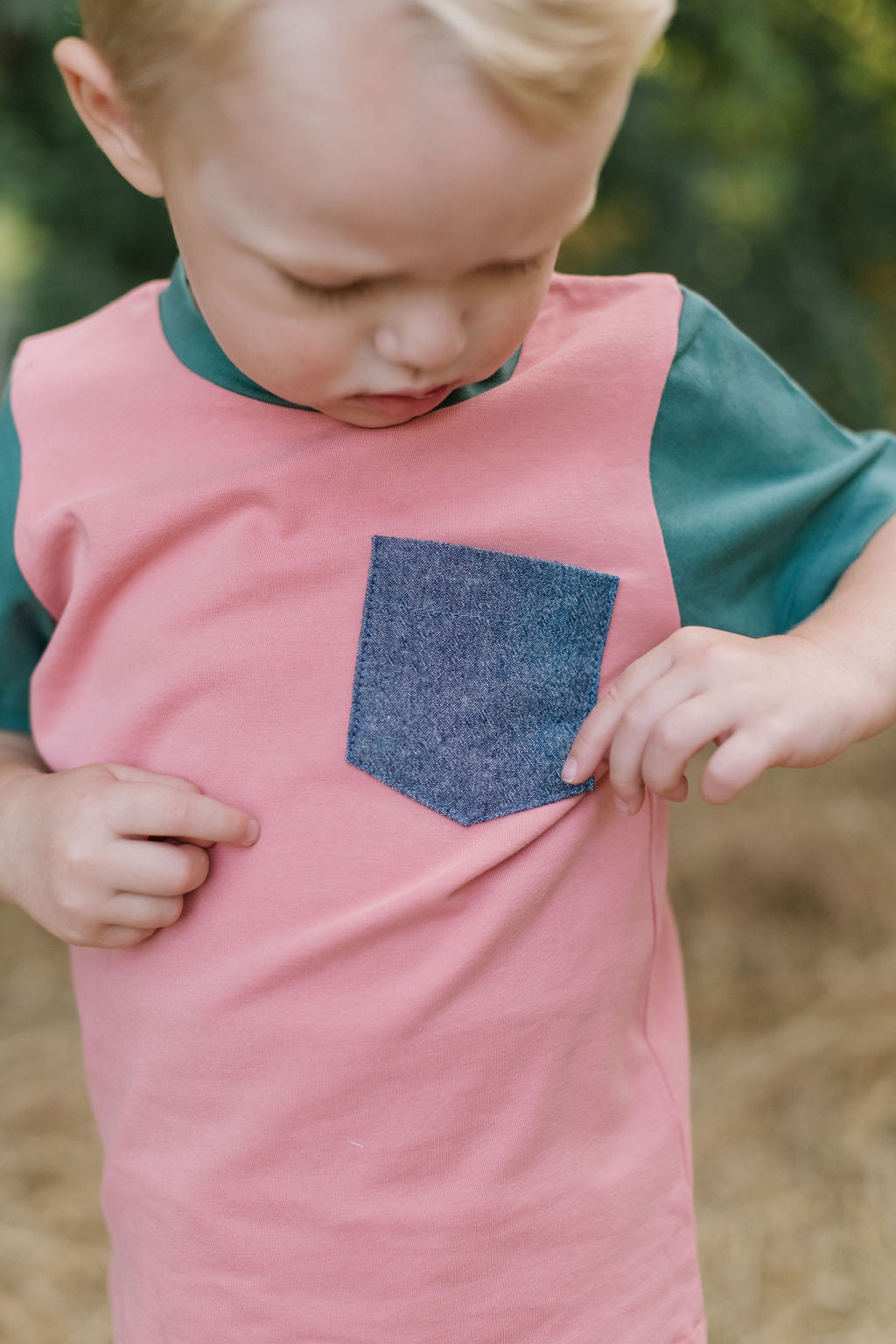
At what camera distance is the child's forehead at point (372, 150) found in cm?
51

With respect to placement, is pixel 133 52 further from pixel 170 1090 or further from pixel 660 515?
pixel 170 1090

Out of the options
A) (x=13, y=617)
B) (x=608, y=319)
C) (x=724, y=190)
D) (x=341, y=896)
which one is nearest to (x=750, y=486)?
(x=608, y=319)

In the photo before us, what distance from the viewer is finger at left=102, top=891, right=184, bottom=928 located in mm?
728

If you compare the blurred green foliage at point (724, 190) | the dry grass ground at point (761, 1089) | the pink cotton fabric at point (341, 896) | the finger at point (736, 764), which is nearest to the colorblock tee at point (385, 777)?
the pink cotton fabric at point (341, 896)

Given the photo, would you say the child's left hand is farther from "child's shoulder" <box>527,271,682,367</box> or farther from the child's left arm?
"child's shoulder" <box>527,271,682,367</box>

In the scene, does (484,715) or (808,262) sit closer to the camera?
(484,715)

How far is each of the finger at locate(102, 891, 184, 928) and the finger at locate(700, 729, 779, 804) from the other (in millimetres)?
311

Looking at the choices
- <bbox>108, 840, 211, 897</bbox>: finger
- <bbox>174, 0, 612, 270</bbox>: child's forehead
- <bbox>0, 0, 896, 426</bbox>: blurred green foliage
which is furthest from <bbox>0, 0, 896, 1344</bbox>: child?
<bbox>0, 0, 896, 426</bbox>: blurred green foliage

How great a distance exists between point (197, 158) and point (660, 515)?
0.33 metres

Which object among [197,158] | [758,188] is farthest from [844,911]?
[197,158]

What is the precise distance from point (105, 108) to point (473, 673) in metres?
0.36

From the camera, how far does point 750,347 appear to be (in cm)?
81

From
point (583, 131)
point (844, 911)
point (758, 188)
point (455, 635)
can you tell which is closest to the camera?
point (583, 131)

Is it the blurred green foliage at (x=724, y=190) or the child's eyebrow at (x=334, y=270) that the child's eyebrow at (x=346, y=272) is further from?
the blurred green foliage at (x=724, y=190)
